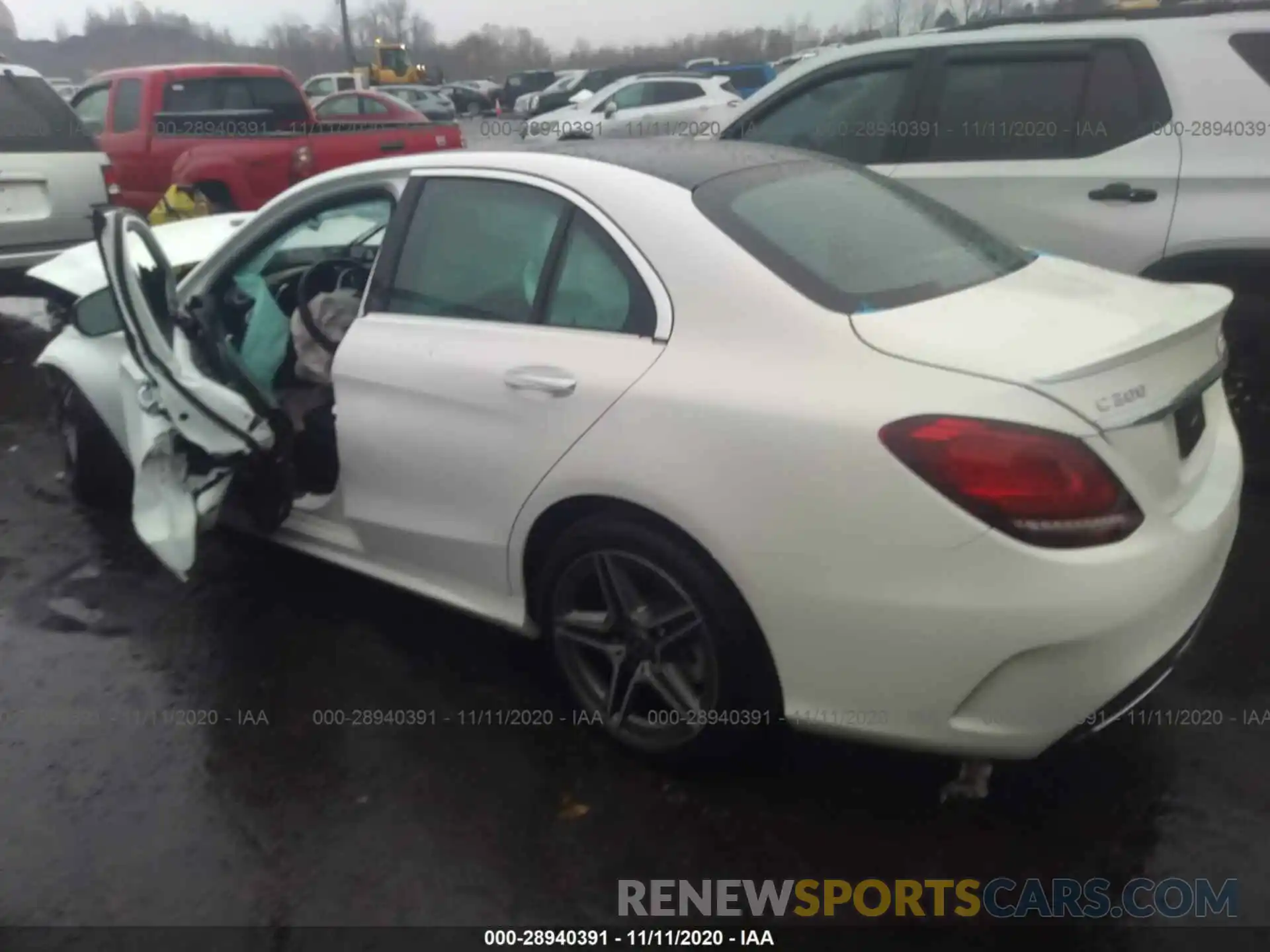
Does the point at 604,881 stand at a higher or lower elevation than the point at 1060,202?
lower

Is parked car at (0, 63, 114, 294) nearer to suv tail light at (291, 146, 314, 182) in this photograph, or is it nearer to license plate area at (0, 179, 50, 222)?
license plate area at (0, 179, 50, 222)

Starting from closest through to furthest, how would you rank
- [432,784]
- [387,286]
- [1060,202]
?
1. [432,784]
2. [387,286]
3. [1060,202]

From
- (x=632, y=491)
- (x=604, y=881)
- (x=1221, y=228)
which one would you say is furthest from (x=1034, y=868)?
(x=1221, y=228)

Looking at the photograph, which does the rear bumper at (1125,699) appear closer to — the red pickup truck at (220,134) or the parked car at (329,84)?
the red pickup truck at (220,134)

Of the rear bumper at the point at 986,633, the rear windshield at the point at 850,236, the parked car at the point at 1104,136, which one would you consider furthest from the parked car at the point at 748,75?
the rear bumper at the point at 986,633

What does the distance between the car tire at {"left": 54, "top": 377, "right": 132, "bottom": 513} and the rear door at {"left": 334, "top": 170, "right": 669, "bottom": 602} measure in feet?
5.29

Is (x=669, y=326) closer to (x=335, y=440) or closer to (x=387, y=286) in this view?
(x=387, y=286)

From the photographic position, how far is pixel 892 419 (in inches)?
88.9

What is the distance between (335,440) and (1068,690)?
2.36m

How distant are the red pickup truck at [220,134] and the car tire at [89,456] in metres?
5.47

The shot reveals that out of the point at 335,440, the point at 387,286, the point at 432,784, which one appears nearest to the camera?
the point at 432,784

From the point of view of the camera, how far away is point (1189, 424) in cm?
255

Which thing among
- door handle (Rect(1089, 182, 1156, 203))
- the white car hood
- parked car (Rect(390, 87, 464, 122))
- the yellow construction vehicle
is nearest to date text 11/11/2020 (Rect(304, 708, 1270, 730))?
the white car hood

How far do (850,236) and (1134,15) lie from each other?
284 cm
